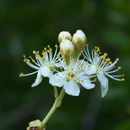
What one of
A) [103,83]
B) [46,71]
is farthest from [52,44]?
[103,83]

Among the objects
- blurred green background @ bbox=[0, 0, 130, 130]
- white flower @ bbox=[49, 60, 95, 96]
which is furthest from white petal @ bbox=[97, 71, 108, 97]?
blurred green background @ bbox=[0, 0, 130, 130]

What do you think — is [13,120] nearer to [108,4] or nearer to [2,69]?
[2,69]

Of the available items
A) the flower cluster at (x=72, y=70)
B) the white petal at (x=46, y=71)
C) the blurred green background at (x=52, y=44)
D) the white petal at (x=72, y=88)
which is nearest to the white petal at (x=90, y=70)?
the flower cluster at (x=72, y=70)

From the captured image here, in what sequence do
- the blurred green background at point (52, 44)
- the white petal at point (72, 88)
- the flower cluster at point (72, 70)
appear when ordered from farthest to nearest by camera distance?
the blurred green background at point (52, 44) < the flower cluster at point (72, 70) < the white petal at point (72, 88)

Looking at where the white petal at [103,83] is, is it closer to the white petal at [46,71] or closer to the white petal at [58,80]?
the white petal at [58,80]

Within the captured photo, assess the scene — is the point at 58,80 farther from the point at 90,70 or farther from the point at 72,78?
the point at 90,70

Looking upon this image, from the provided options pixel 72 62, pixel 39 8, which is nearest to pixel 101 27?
pixel 39 8
